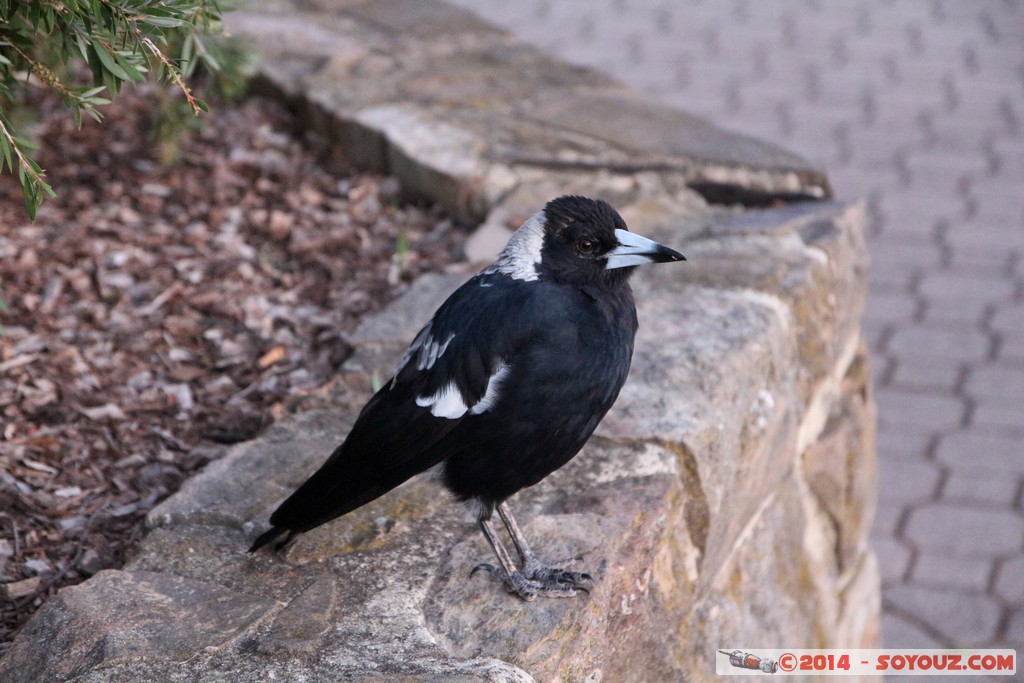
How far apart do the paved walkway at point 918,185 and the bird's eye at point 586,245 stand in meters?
1.86

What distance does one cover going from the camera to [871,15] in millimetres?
6375

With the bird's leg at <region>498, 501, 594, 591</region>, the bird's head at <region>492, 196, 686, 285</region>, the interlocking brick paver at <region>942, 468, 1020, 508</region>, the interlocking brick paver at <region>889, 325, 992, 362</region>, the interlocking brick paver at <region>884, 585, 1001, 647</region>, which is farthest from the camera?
the interlocking brick paver at <region>889, 325, 992, 362</region>

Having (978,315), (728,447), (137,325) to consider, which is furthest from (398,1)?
(728,447)

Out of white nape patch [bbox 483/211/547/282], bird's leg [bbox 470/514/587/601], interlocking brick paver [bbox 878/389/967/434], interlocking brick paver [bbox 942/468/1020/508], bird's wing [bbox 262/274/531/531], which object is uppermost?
white nape patch [bbox 483/211/547/282]

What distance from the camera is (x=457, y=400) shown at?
186cm

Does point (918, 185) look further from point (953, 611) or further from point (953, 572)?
point (953, 611)

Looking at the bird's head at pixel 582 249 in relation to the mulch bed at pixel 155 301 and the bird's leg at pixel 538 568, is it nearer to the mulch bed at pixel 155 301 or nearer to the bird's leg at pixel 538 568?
the bird's leg at pixel 538 568

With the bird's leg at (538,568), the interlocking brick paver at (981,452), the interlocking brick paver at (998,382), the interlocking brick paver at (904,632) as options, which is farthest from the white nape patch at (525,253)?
the interlocking brick paver at (998,382)

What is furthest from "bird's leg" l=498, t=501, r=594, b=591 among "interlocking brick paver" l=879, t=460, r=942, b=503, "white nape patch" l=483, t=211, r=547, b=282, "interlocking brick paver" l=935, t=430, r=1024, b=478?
"interlocking brick paver" l=935, t=430, r=1024, b=478

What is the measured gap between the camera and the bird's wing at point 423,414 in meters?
1.84

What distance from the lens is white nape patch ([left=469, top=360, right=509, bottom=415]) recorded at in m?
1.84

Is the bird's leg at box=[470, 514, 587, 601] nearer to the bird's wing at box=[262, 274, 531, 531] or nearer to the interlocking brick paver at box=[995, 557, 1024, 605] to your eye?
the bird's wing at box=[262, 274, 531, 531]

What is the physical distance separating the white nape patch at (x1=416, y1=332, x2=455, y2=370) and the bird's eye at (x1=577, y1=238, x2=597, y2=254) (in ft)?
0.89

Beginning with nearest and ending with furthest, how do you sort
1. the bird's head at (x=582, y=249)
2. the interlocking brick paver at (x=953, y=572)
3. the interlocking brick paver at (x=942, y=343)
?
the bird's head at (x=582, y=249) → the interlocking brick paver at (x=953, y=572) → the interlocking brick paver at (x=942, y=343)
